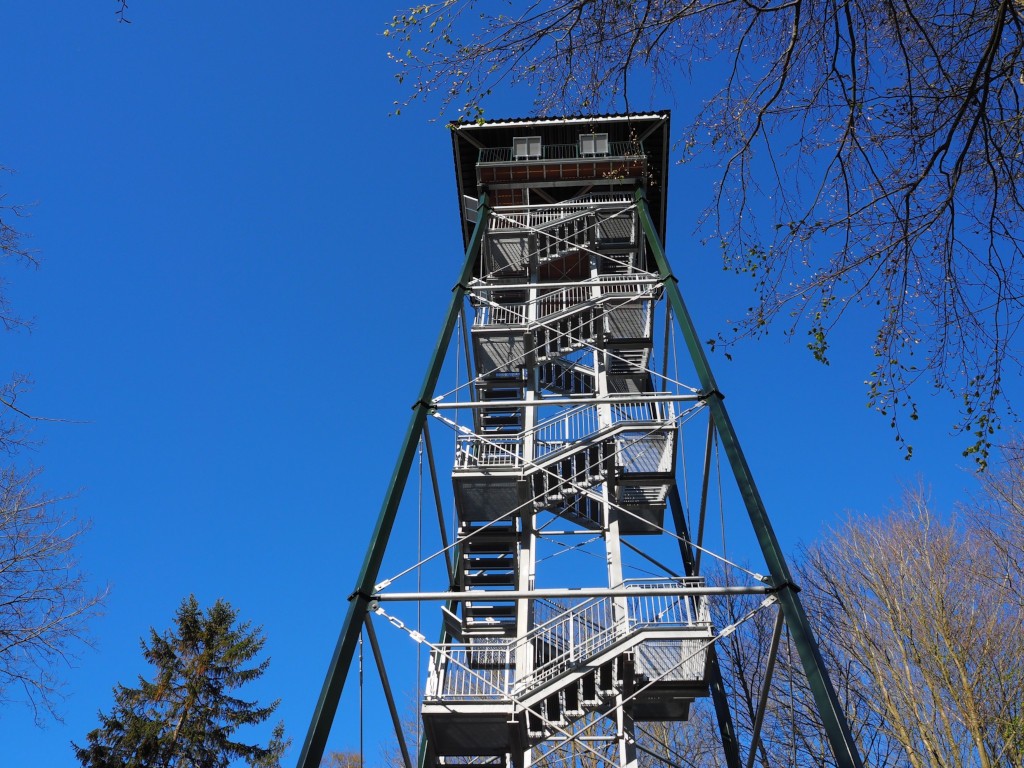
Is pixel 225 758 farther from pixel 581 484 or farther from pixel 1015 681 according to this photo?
pixel 1015 681

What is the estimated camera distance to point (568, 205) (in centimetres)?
1719

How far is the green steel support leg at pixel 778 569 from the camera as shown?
7.18 m

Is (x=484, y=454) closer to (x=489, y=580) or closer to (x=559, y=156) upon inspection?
(x=489, y=580)

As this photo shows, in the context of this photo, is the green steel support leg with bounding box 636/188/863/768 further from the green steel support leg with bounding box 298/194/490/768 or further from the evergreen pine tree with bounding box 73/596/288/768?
the evergreen pine tree with bounding box 73/596/288/768

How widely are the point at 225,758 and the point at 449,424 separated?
14104 millimetres

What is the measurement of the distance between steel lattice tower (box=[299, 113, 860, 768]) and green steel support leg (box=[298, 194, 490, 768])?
0.07 feet

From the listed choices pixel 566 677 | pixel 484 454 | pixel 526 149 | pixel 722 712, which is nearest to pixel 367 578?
pixel 566 677

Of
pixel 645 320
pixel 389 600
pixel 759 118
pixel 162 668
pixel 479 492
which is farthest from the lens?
pixel 162 668

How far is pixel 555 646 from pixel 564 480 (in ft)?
8.39

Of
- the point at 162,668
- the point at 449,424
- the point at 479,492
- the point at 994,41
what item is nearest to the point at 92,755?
the point at 162,668

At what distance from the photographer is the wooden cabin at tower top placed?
1716cm

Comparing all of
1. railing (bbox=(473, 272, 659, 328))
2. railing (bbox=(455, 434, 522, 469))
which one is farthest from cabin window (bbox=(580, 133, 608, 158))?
railing (bbox=(455, 434, 522, 469))

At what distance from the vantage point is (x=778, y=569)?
8.50m

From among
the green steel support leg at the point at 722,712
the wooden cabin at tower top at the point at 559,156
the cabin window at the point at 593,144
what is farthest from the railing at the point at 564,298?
the green steel support leg at the point at 722,712
